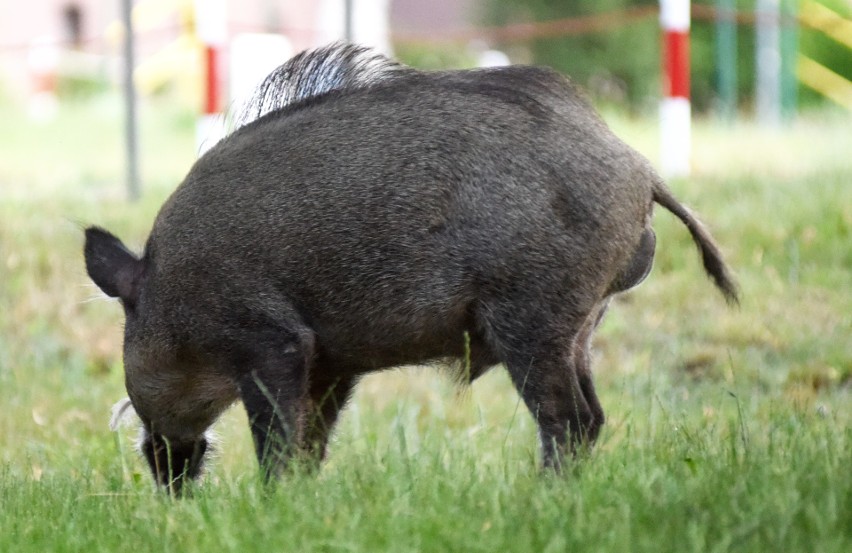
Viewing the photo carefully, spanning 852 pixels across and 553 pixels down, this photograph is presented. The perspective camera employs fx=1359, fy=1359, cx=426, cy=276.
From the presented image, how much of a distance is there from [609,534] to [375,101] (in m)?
1.77

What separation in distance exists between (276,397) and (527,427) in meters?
1.58

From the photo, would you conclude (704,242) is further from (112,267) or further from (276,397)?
(112,267)

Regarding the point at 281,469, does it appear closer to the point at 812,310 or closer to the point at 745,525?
the point at 745,525

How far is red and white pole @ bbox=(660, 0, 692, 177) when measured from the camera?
9.37m

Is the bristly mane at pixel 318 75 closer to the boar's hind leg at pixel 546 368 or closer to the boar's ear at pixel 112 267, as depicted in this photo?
the boar's ear at pixel 112 267

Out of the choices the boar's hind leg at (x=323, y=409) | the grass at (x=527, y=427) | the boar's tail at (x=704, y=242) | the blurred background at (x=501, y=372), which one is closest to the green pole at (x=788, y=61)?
the blurred background at (x=501, y=372)

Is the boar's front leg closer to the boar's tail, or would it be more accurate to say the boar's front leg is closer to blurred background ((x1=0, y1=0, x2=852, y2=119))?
the boar's tail

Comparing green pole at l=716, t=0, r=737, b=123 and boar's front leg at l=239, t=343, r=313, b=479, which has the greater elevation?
boar's front leg at l=239, t=343, r=313, b=479

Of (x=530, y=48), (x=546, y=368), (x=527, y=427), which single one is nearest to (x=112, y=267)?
(x=546, y=368)

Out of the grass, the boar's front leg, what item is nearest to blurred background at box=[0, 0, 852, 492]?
the grass

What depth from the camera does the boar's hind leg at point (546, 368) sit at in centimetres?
393

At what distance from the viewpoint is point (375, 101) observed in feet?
13.9

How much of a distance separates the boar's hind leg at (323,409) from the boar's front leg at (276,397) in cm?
29

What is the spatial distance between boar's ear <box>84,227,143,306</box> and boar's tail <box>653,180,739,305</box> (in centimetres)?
166
